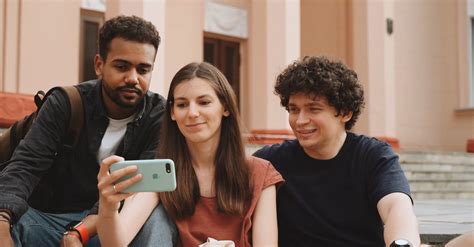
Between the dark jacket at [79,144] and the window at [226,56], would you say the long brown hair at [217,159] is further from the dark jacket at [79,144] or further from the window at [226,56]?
the window at [226,56]

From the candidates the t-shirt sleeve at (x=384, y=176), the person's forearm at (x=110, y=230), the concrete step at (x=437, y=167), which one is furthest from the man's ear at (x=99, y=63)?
the concrete step at (x=437, y=167)

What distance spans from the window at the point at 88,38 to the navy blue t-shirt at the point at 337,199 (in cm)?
731

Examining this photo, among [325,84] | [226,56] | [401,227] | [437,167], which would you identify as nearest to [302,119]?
[325,84]

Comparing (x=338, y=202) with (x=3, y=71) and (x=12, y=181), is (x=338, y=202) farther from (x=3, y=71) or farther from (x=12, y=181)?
(x=3, y=71)

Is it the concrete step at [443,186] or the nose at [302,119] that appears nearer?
the nose at [302,119]

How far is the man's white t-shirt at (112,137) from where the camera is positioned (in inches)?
122

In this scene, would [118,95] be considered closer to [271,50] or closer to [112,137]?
[112,137]

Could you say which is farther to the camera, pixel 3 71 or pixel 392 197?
pixel 3 71

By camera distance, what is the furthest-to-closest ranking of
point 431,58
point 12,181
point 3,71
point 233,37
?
point 431,58 → point 233,37 → point 3,71 → point 12,181

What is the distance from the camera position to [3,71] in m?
7.75

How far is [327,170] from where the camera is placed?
2.88m

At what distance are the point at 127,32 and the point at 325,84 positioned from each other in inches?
40.5

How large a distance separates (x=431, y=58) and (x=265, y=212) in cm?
1255

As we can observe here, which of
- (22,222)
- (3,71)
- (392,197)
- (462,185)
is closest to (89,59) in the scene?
(3,71)
